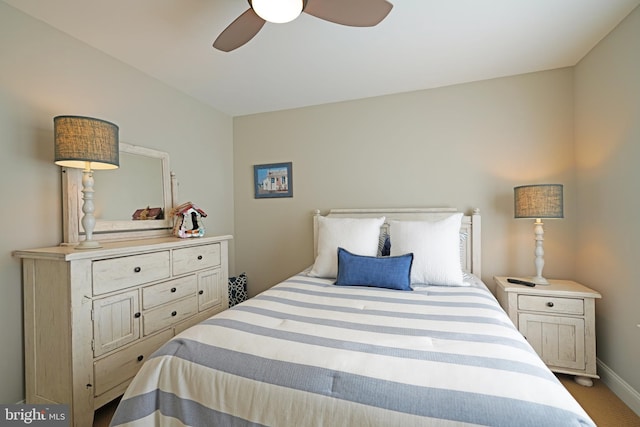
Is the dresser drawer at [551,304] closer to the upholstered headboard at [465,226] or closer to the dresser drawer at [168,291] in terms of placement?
the upholstered headboard at [465,226]

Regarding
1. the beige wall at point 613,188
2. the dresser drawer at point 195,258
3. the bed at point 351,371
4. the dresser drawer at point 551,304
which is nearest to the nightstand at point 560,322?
the dresser drawer at point 551,304

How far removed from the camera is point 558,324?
203cm

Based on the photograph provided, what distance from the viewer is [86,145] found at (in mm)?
1635

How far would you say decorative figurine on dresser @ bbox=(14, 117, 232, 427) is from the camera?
5.00 feet

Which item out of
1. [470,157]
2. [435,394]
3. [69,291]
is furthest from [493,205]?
[69,291]

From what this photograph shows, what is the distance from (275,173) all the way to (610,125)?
285 cm

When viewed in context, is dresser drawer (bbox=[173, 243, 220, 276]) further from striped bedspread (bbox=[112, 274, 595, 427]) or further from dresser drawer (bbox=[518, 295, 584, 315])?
dresser drawer (bbox=[518, 295, 584, 315])

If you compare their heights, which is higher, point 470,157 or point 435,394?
point 470,157

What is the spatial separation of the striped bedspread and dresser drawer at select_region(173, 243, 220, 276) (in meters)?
0.96

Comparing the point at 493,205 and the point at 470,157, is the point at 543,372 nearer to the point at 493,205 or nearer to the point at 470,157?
the point at 493,205

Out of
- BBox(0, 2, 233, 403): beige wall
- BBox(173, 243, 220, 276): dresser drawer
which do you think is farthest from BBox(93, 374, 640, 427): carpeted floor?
BBox(173, 243, 220, 276): dresser drawer

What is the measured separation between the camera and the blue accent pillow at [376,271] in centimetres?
193

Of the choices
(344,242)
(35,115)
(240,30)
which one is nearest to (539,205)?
(344,242)

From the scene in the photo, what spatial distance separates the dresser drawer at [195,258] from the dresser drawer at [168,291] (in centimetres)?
8
